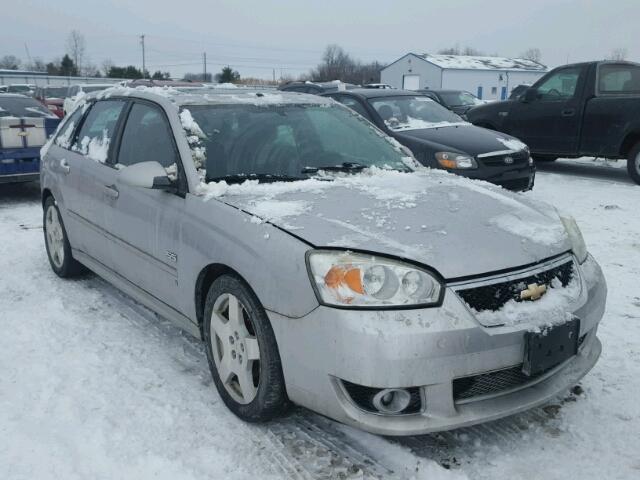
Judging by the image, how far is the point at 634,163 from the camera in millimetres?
8914

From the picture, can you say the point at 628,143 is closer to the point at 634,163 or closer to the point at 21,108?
the point at 634,163

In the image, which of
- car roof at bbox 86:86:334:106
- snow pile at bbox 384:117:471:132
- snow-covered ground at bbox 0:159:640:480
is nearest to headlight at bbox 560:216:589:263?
snow-covered ground at bbox 0:159:640:480

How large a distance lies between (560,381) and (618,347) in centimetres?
116

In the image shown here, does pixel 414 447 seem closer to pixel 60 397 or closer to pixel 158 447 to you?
pixel 158 447

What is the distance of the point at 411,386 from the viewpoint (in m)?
2.29

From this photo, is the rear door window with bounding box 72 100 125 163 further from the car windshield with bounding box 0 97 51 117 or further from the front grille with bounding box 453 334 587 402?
the car windshield with bounding box 0 97 51 117

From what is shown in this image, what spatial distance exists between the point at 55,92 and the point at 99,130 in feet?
69.6

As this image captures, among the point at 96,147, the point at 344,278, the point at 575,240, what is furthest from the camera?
the point at 96,147

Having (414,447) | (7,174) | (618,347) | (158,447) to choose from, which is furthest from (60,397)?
(7,174)

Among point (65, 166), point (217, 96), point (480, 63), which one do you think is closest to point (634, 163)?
point (217, 96)

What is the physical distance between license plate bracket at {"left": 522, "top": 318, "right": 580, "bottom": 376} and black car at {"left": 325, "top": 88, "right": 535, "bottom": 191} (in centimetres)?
481

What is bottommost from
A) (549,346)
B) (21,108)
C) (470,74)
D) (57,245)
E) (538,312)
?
(57,245)

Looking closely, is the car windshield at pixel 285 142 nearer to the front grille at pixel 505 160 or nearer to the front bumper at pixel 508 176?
the front bumper at pixel 508 176

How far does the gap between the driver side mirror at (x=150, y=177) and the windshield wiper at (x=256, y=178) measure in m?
0.24
